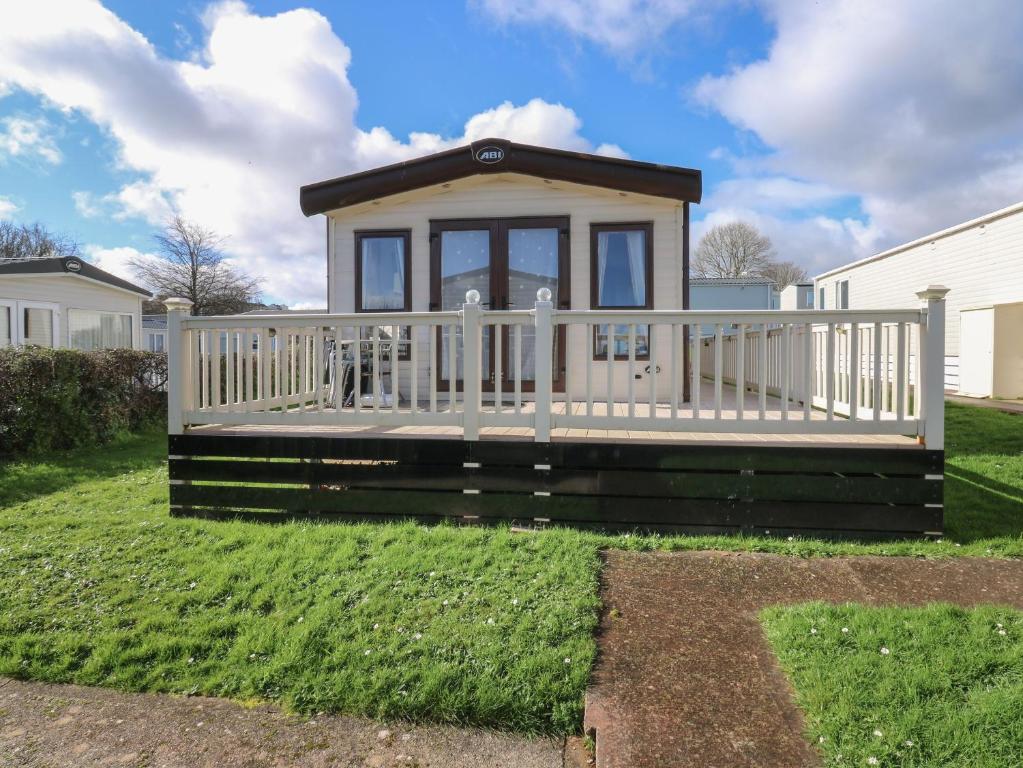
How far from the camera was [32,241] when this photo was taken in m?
27.0

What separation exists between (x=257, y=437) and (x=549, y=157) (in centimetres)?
382

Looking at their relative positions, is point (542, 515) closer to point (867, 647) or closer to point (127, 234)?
point (867, 647)

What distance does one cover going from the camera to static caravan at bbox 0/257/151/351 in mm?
12508

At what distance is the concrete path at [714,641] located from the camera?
1686mm

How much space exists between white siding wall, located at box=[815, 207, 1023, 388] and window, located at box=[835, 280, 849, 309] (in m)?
1.22

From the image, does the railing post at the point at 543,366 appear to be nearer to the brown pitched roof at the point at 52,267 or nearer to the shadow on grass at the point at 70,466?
the shadow on grass at the point at 70,466

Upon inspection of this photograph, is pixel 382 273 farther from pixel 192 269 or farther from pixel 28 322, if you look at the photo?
pixel 192 269

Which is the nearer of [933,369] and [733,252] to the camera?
[933,369]

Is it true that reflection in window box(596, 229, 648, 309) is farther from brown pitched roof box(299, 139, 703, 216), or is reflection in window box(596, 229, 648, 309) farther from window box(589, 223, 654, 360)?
brown pitched roof box(299, 139, 703, 216)

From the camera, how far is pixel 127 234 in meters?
21.9

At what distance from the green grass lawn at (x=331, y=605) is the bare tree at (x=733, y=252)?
1130 inches

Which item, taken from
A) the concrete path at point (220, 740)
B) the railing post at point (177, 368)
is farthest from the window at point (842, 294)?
the concrete path at point (220, 740)

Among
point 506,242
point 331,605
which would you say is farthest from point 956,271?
point 331,605

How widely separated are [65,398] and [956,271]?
16663mm
